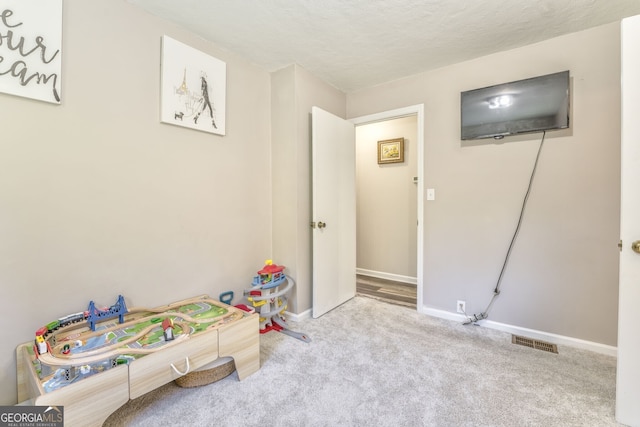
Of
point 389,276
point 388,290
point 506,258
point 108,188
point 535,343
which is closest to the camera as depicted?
point 108,188

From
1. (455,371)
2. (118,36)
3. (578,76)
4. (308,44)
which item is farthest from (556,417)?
(118,36)

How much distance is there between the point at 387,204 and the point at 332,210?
1.45m

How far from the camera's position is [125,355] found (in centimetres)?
132

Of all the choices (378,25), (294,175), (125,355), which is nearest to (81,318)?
(125,355)

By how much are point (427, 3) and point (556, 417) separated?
2.49m

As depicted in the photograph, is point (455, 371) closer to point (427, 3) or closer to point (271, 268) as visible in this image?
point (271, 268)

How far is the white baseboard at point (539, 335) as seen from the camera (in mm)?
2015

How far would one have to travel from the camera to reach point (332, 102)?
304 cm

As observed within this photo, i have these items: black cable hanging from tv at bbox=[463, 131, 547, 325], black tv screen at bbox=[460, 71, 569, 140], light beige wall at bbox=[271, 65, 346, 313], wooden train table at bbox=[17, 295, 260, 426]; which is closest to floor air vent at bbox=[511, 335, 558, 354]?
black cable hanging from tv at bbox=[463, 131, 547, 325]

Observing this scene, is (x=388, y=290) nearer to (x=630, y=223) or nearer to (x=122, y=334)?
(x=630, y=223)

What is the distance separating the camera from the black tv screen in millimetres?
2070

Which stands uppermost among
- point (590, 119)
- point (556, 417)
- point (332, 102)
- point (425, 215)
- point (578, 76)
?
point (332, 102)

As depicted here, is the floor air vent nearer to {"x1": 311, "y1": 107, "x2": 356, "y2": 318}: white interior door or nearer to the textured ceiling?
→ {"x1": 311, "y1": 107, "x2": 356, "y2": 318}: white interior door

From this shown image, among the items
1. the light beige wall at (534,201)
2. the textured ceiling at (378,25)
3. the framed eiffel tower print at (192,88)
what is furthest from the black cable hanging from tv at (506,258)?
the framed eiffel tower print at (192,88)
